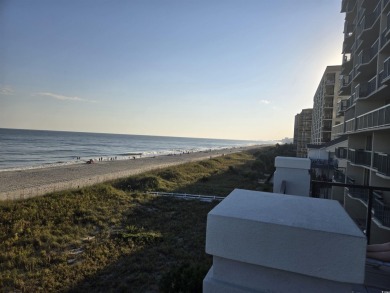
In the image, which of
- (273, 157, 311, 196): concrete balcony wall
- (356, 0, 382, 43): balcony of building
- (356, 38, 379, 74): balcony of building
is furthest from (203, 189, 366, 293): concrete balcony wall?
(356, 0, 382, 43): balcony of building

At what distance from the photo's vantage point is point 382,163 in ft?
42.0

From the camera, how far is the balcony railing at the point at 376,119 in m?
11.8

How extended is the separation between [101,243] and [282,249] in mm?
9610

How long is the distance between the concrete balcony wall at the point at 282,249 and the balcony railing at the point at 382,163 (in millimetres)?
12202

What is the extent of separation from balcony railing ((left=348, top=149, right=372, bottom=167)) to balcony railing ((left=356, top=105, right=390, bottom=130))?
1.56 m

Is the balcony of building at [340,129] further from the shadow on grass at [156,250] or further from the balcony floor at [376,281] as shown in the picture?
the balcony floor at [376,281]

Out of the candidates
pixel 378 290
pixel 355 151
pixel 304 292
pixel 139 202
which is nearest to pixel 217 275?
pixel 304 292

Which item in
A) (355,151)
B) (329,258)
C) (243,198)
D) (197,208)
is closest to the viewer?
(329,258)

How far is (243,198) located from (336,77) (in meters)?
49.9

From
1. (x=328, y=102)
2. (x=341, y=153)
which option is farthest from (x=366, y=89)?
(x=328, y=102)

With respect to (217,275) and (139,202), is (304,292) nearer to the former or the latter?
(217,275)

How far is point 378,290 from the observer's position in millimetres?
2457

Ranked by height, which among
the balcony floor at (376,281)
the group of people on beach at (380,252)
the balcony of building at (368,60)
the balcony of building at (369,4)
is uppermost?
the balcony of building at (369,4)

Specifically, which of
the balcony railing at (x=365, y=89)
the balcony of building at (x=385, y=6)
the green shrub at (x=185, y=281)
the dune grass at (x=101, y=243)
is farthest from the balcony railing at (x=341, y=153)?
the green shrub at (x=185, y=281)
